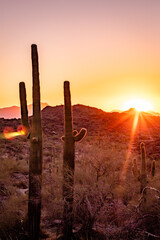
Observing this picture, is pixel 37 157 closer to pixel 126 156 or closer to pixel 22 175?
pixel 22 175

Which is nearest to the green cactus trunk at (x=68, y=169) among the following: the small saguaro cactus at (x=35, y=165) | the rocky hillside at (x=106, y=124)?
the small saguaro cactus at (x=35, y=165)

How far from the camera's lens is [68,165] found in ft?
25.9

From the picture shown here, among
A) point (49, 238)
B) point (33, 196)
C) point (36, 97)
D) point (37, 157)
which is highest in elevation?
point (36, 97)

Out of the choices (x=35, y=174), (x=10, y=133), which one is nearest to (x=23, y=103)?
(x=35, y=174)

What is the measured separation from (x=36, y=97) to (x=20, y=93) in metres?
1.46

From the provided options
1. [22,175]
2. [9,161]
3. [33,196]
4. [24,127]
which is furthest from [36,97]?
[9,161]

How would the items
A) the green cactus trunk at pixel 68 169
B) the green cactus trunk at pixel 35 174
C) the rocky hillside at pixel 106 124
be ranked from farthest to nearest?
the rocky hillside at pixel 106 124 < the green cactus trunk at pixel 68 169 < the green cactus trunk at pixel 35 174

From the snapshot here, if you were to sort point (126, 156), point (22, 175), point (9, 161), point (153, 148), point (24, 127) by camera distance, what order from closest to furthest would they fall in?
point (24, 127)
point (22, 175)
point (9, 161)
point (126, 156)
point (153, 148)

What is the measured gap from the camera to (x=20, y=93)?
8586 mm

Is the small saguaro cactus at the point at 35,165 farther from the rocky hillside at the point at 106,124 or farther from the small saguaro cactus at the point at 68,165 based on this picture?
the rocky hillside at the point at 106,124

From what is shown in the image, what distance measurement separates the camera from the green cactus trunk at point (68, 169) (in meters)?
7.18

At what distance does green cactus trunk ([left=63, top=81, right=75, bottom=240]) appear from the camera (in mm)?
7182

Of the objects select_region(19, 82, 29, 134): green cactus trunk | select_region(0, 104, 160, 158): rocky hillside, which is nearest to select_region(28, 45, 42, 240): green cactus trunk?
select_region(19, 82, 29, 134): green cactus trunk

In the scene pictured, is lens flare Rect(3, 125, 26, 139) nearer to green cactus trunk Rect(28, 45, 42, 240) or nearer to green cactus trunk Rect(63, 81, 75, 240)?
green cactus trunk Rect(63, 81, 75, 240)
